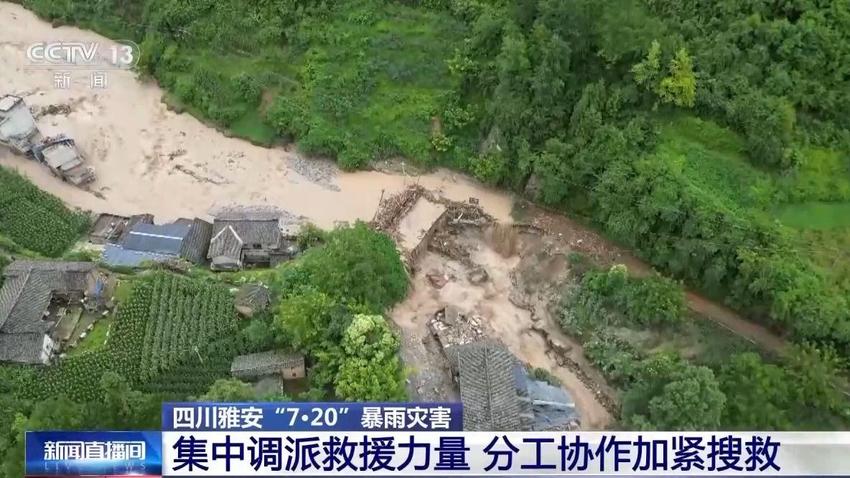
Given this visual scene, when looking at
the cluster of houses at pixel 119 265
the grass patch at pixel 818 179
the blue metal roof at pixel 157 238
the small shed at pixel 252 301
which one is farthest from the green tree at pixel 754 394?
the blue metal roof at pixel 157 238

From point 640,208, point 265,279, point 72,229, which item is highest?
point 640,208

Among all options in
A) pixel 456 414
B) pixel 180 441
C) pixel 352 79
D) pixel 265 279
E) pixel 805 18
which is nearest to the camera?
pixel 180 441

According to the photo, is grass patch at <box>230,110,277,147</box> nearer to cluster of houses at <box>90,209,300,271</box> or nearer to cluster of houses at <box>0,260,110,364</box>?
cluster of houses at <box>90,209,300,271</box>

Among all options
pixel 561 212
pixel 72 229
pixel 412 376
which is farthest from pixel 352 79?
pixel 412 376

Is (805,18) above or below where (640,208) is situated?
above

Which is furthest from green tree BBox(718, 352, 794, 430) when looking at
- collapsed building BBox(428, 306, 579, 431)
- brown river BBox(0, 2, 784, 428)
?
brown river BBox(0, 2, 784, 428)

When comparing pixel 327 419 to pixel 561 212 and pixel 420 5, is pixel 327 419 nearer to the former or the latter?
pixel 561 212
